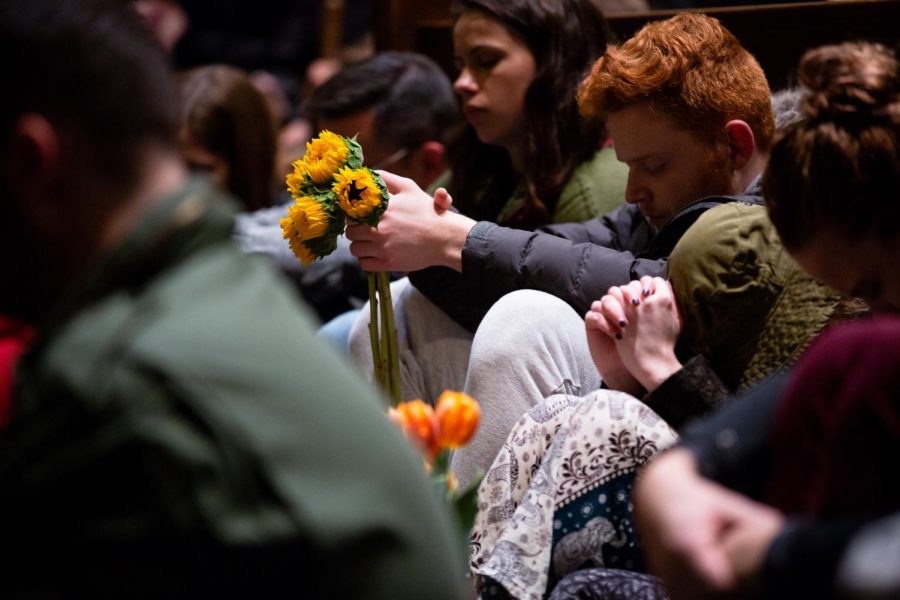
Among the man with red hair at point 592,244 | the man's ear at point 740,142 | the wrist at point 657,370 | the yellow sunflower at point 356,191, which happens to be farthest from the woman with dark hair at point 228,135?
the wrist at point 657,370

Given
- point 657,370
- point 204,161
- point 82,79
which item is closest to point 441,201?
point 657,370

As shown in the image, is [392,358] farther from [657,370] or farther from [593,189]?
[593,189]

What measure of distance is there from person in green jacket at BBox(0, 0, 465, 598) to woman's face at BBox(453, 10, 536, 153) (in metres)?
1.55

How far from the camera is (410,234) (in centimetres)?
200

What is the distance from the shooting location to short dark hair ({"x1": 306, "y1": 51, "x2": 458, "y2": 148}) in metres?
3.09

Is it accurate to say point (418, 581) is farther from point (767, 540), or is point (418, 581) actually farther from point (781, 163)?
point (781, 163)

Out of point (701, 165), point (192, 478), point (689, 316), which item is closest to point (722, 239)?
point (689, 316)

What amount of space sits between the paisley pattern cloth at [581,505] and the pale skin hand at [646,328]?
76mm

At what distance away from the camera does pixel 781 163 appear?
49.4 inches

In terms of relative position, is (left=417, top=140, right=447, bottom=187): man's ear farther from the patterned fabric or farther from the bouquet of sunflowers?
the patterned fabric

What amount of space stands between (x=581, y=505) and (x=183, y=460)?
811 mm

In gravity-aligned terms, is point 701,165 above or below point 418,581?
below

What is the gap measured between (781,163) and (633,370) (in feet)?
1.62

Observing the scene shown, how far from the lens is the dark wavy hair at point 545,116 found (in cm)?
248
